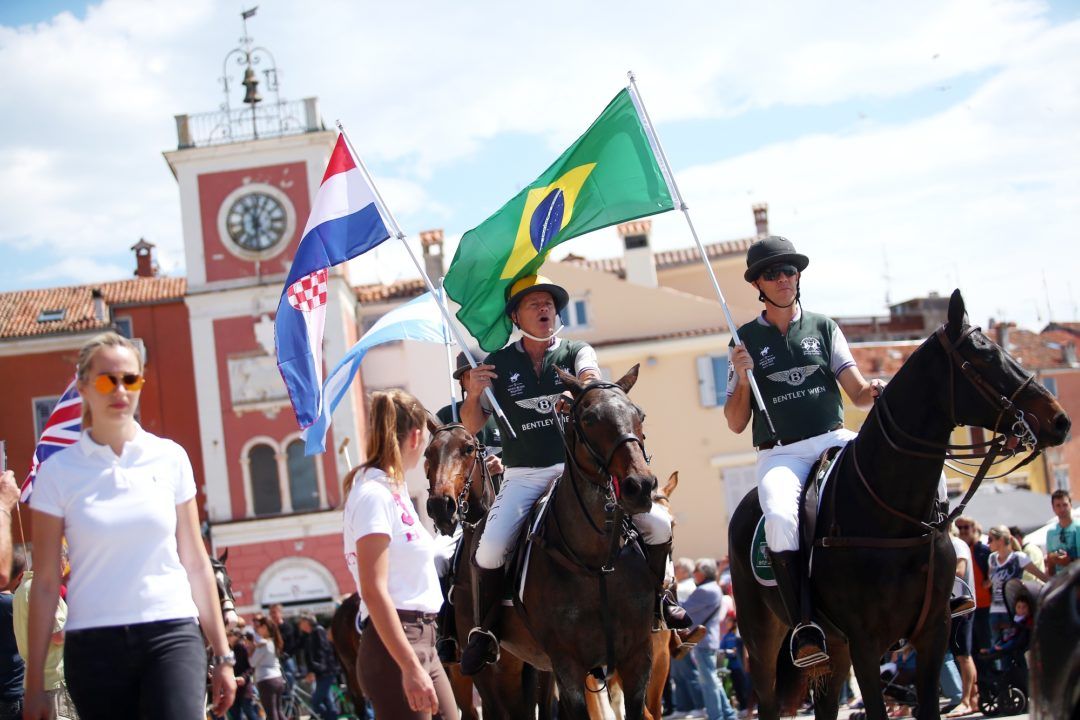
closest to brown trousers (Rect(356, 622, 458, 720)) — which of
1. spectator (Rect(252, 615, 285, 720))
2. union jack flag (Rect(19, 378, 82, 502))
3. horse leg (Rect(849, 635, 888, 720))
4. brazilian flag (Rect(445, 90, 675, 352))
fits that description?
horse leg (Rect(849, 635, 888, 720))

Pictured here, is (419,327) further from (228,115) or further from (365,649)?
(228,115)

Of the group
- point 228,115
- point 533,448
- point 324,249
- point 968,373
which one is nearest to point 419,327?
point 324,249

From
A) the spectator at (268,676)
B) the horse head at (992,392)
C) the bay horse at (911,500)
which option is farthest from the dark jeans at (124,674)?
the spectator at (268,676)

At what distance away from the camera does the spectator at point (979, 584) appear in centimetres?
1474

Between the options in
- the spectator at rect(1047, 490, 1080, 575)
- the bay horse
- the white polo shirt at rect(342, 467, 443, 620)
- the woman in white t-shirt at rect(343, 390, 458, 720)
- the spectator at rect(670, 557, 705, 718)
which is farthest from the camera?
the spectator at rect(670, 557, 705, 718)

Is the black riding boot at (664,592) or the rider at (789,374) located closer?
the black riding boot at (664,592)

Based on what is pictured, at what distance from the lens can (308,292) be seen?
36.8 feet

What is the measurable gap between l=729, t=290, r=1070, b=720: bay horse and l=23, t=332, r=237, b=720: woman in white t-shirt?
371cm

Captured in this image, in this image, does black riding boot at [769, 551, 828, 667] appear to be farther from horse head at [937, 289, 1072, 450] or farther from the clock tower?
the clock tower

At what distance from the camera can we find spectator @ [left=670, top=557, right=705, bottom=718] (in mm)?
17422

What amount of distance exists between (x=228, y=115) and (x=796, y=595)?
1677 inches

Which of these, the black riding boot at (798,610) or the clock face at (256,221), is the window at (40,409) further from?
the black riding boot at (798,610)

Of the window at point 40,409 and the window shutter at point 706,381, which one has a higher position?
the window at point 40,409

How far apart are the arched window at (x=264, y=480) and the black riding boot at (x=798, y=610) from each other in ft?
128
